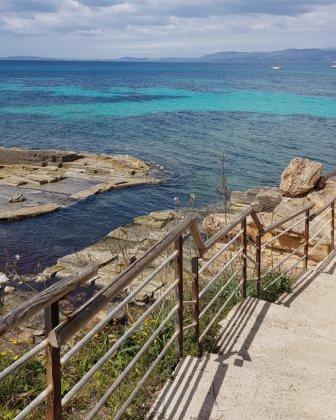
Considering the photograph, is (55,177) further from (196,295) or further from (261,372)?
(261,372)

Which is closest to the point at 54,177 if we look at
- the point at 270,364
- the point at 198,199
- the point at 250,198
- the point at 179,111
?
the point at 198,199

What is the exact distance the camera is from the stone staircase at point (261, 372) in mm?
3521

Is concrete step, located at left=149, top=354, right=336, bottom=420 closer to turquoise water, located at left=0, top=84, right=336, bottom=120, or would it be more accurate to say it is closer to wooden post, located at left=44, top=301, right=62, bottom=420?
wooden post, located at left=44, top=301, right=62, bottom=420

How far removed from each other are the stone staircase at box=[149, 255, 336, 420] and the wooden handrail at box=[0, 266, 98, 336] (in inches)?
60.7

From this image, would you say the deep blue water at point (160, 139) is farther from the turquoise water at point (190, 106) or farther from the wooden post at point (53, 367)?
the wooden post at point (53, 367)

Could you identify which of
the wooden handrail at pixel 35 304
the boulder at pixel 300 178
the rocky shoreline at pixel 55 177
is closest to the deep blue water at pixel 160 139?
the rocky shoreline at pixel 55 177

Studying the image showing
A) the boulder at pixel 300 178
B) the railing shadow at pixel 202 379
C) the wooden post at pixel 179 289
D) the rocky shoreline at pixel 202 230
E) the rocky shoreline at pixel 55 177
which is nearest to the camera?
the railing shadow at pixel 202 379

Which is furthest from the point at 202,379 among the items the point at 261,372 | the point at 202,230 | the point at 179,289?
the point at 202,230

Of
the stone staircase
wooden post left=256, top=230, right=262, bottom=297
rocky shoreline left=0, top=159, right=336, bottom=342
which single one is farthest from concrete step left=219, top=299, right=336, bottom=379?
rocky shoreline left=0, top=159, right=336, bottom=342

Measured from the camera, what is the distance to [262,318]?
5207 mm

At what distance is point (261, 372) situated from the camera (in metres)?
4.04

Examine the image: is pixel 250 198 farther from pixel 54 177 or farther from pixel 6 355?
pixel 6 355

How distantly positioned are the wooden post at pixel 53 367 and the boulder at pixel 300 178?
15085mm

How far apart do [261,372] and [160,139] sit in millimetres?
31976
